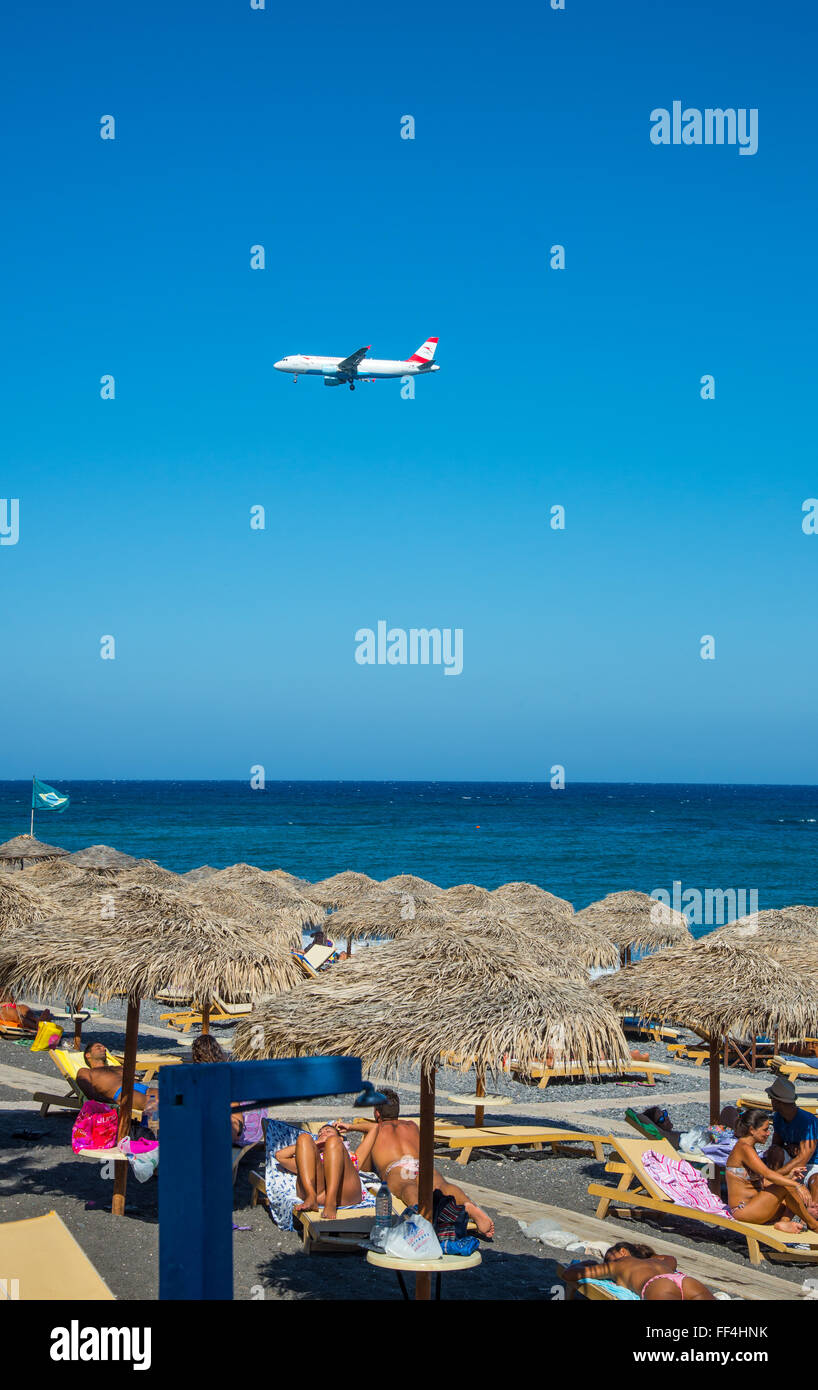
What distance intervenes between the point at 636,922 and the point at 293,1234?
1303 centimetres

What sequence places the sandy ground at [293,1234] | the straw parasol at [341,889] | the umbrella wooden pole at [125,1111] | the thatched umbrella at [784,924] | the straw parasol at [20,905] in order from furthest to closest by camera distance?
1. the straw parasol at [341,889]
2. the thatched umbrella at [784,924]
3. the straw parasol at [20,905]
4. the umbrella wooden pole at [125,1111]
5. the sandy ground at [293,1234]

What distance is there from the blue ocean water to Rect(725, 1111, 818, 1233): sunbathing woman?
130 ft

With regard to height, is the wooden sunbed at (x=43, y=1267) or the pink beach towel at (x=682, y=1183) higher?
the wooden sunbed at (x=43, y=1267)

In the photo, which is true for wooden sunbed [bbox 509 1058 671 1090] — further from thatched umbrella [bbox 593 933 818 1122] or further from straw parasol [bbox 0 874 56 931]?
straw parasol [bbox 0 874 56 931]

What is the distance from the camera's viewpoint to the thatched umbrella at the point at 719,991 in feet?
30.1

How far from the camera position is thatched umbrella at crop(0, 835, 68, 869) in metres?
33.2

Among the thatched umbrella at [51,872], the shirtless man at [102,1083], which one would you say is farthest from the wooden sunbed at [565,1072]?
the thatched umbrella at [51,872]

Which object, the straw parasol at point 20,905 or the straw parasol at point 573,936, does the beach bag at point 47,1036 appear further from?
the straw parasol at point 573,936

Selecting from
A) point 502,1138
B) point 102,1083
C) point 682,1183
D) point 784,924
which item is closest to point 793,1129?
point 682,1183

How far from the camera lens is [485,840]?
259 feet

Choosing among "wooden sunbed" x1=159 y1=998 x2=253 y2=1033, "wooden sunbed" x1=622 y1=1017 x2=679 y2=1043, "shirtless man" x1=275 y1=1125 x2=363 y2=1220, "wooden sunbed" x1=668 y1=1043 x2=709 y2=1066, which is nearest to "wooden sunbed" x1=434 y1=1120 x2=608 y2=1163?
"shirtless man" x1=275 y1=1125 x2=363 y2=1220

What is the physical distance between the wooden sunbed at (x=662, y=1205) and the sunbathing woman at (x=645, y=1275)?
1538 millimetres
